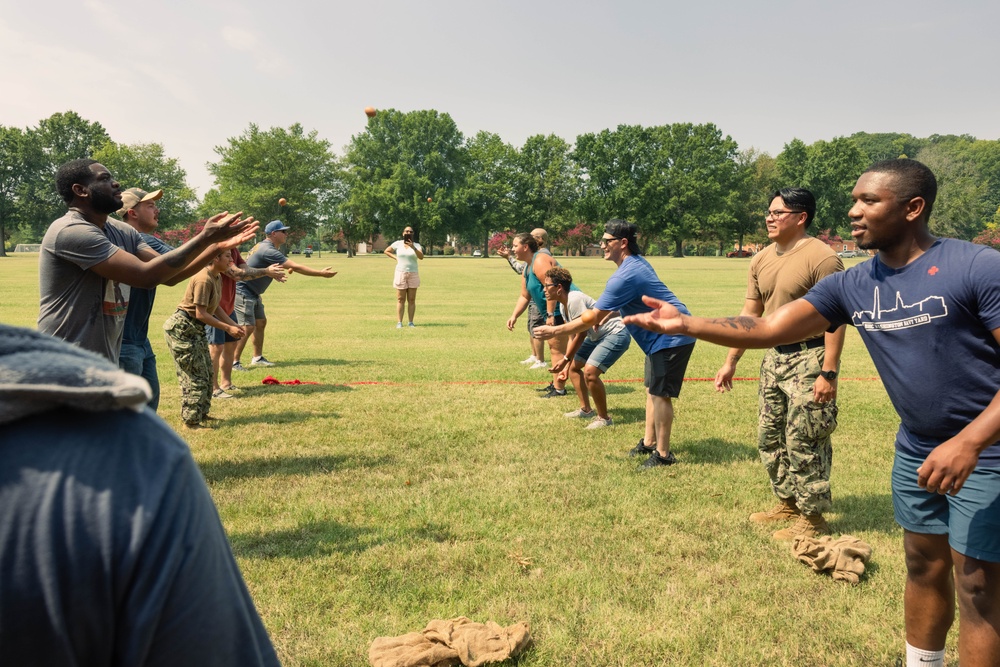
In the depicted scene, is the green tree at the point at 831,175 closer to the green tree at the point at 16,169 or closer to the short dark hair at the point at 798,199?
the short dark hair at the point at 798,199

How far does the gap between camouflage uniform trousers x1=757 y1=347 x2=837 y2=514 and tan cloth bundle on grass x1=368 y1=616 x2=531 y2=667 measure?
273 cm

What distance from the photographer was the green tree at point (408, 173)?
285 feet

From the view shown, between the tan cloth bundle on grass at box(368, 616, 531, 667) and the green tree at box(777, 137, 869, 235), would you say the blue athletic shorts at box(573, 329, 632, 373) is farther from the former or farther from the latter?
A: the green tree at box(777, 137, 869, 235)

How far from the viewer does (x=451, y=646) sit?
3545 millimetres

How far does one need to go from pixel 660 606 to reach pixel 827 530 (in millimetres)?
1964

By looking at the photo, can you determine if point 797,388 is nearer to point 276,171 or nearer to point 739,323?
point 739,323

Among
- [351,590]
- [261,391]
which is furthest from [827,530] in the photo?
[261,391]

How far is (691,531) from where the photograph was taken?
17.4 feet

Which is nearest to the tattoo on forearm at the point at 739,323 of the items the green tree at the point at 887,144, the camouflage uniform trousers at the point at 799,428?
the camouflage uniform trousers at the point at 799,428

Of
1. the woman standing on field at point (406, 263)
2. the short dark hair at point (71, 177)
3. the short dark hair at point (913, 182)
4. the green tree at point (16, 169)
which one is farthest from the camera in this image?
the green tree at point (16, 169)

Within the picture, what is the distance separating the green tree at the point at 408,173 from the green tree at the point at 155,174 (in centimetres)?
2087

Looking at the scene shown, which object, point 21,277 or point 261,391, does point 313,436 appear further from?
point 21,277

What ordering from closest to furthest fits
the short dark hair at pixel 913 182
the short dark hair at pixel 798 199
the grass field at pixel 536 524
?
the short dark hair at pixel 913 182 < the grass field at pixel 536 524 < the short dark hair at pixel 798 199

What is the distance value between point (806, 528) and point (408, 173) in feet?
284
